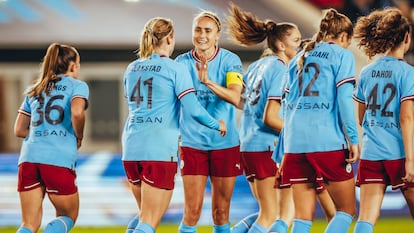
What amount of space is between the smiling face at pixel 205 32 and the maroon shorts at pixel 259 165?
3.23 feet

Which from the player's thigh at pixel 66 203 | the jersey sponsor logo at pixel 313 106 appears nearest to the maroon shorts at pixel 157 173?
the player's thigh at pixel 66 203

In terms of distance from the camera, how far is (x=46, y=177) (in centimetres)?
701

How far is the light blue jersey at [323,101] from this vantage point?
6465 mm

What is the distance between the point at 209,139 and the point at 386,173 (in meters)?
1.52

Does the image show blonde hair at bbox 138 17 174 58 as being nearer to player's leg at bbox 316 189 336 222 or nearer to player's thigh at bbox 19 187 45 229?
player's thigh at bbox 19 187 45 229

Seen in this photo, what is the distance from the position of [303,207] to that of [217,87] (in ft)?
3.80

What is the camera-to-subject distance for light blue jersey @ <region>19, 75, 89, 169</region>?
23.0 ft

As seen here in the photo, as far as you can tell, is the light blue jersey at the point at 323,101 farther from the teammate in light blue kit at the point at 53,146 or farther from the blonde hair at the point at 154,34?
the teammate in light blue kit at the point at 53,146

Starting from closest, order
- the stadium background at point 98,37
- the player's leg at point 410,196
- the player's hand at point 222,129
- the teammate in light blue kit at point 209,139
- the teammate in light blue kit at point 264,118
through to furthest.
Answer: the player's leg at point 410,196
the player's hand at point 222,129
the teammate in light blue kit at point 209,139
the teammate in light blue kit at point 264,118
the stadium background at point 98,37

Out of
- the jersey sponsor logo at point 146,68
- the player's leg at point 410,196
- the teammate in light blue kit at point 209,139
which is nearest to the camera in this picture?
the player's leg at point 410,196

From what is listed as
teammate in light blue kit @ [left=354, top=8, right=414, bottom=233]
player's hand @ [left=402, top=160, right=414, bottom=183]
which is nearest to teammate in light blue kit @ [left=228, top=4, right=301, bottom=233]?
teammate in light blue kit @ [left=354, top=8, right=414, bottom=233]

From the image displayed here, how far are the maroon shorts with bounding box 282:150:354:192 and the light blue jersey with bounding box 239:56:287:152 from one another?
943 mm

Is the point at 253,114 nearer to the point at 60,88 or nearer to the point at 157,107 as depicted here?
the point at 157,107

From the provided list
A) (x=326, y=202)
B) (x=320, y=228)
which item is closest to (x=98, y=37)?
(x=320, y=228)
